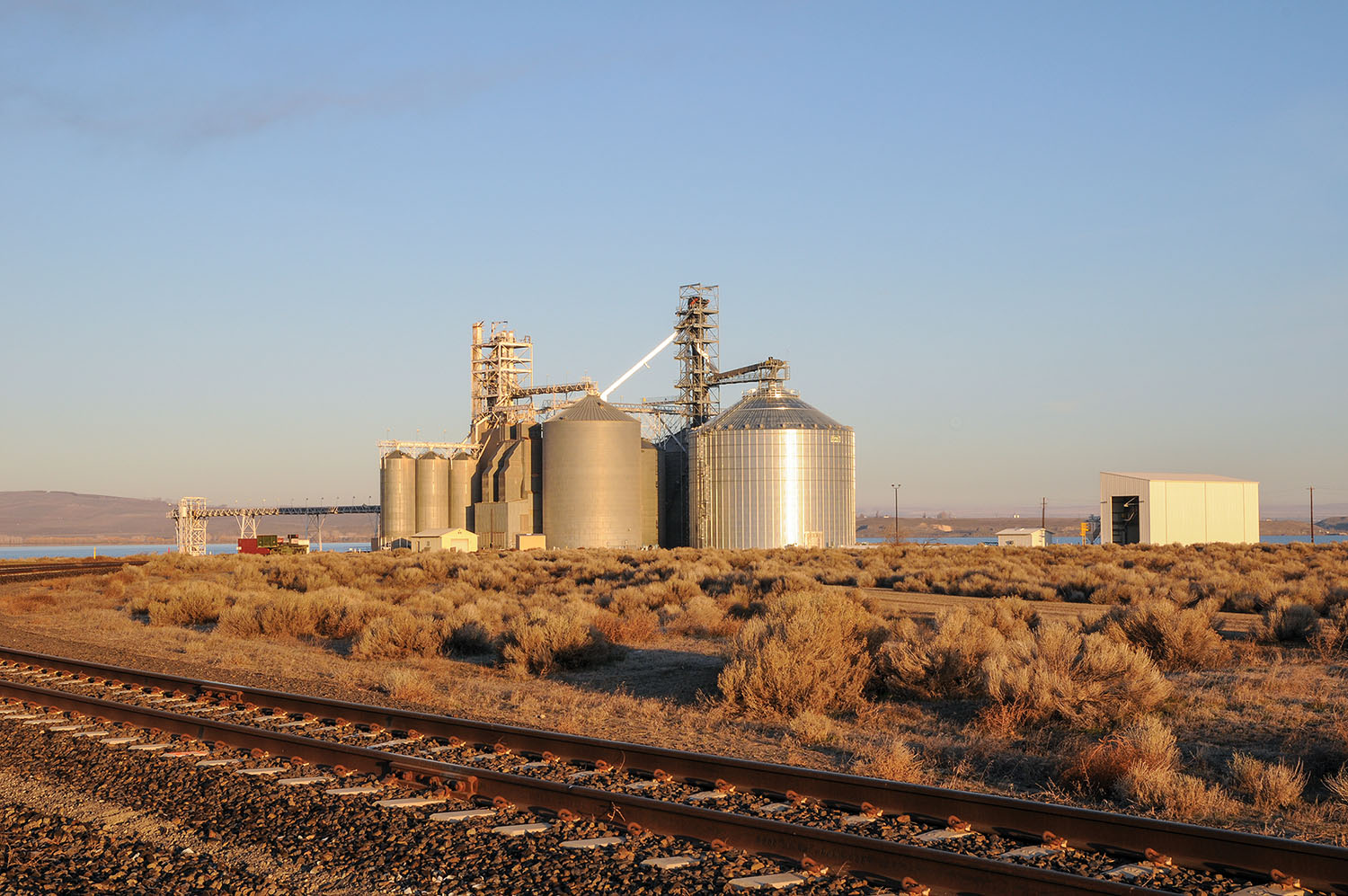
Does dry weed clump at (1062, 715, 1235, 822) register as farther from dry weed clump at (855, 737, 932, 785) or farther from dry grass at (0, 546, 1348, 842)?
dry weed clump at (855, 737, 932, 785)

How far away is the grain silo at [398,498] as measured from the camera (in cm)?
8894

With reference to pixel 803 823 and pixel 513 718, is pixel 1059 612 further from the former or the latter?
pixel 803 823

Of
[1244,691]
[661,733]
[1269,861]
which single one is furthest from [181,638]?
[1269,861]

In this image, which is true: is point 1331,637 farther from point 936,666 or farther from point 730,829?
point 730,829

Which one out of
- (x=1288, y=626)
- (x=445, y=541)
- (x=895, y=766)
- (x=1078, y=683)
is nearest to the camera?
(x=895, y=766)

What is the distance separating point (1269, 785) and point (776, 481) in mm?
64934

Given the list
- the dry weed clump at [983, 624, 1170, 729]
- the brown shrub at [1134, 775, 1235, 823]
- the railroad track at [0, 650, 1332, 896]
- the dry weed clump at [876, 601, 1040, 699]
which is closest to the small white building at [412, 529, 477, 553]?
the dry weed clump at [876, 601, 1040, 699]

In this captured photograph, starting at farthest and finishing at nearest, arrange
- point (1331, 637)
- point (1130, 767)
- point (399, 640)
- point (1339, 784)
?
point (399, 640) → point (1331, 637) → point (1130, 767) → point (1339, 784)

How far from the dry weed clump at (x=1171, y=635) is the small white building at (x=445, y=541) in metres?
59.3

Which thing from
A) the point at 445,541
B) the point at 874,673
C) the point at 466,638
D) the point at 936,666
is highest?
the point at 936,666

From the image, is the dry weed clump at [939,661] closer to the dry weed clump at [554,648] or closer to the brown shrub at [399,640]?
the dry weed clump at [554,648]

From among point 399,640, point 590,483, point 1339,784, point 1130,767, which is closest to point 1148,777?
point 1130,767

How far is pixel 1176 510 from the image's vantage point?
66250 millimetres

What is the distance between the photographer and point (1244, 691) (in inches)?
584
